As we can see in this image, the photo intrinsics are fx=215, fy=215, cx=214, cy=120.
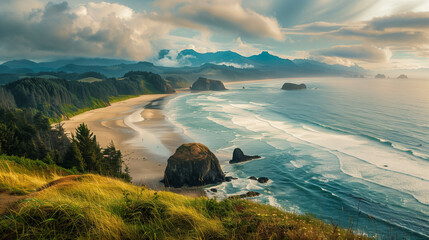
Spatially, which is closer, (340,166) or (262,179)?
(262,179)

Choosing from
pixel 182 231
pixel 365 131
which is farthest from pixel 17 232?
pixel 365 131

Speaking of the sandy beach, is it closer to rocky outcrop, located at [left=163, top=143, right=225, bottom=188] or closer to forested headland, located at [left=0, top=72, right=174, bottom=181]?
rocky outcrop, located at [left=163, top=143, right=225, bottom=188]

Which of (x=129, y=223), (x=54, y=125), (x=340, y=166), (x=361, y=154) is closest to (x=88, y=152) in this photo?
(x=129, y=223)

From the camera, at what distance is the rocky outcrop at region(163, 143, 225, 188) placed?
30516 millimetres

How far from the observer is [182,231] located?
5.35 m

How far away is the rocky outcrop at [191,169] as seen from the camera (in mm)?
30516

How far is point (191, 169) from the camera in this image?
3088cm

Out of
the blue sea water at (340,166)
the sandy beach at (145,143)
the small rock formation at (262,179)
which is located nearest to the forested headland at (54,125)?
the sandy beach at (145,143)

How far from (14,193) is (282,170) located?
33.7m

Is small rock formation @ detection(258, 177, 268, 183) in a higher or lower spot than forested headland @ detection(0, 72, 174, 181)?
lower

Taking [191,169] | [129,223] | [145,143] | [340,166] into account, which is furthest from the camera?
[145,143]

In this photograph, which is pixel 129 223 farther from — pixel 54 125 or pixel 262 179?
pixel 54 125

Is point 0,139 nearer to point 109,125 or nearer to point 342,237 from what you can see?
point 342,237

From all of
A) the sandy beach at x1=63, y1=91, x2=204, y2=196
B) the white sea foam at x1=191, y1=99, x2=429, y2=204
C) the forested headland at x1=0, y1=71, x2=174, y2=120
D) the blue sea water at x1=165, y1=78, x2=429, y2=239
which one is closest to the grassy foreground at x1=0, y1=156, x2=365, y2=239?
the blue sea water at x1=165, y1=78, x2=429, y2=239
